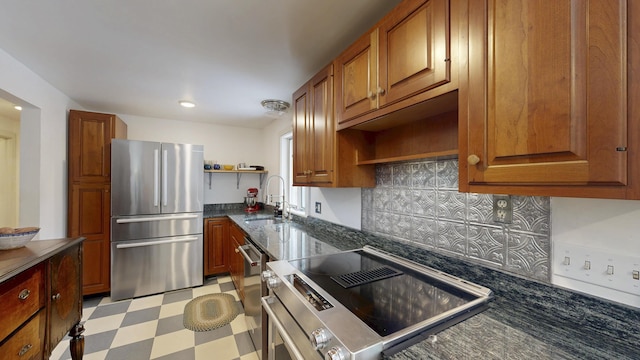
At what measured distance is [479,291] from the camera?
0.93 meters

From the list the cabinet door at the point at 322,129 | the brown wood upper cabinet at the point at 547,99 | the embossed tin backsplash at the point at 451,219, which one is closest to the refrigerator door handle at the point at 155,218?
the cabinet door at the point at 322,129

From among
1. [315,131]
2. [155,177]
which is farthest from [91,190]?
[315,131]

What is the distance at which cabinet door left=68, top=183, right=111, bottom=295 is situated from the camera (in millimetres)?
2597

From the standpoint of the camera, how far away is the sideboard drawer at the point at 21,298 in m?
0.95

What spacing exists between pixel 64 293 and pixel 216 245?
1819 millimetres

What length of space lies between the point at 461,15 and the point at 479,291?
1.02m

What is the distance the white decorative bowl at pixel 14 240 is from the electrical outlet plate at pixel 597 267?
96.5 inches

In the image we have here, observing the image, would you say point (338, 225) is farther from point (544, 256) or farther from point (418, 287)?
point (544, 256)

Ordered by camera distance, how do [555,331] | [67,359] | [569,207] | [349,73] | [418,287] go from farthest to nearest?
1. [67,359]
2. [349,73]
3. [418,287]
4. [569,207]
5. [555,331]

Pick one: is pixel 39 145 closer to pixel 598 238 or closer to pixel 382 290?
pixel 382 290

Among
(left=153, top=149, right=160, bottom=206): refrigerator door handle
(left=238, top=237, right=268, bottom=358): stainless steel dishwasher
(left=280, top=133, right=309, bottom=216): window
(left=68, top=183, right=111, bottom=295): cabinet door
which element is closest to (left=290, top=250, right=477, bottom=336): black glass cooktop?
(left=238, top=237, right=268, bottom=358): stainless steel dishwasher

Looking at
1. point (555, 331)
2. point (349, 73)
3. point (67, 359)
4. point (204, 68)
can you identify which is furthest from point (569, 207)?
point (67, 359)

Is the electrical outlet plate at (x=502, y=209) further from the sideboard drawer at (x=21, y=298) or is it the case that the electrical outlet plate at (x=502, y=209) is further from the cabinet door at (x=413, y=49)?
the sideboard drawer at (x=21, y=298)

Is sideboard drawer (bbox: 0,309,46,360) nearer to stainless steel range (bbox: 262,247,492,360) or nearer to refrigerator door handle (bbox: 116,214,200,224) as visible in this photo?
stainless steel range (bbox: 262,247,492,360)
